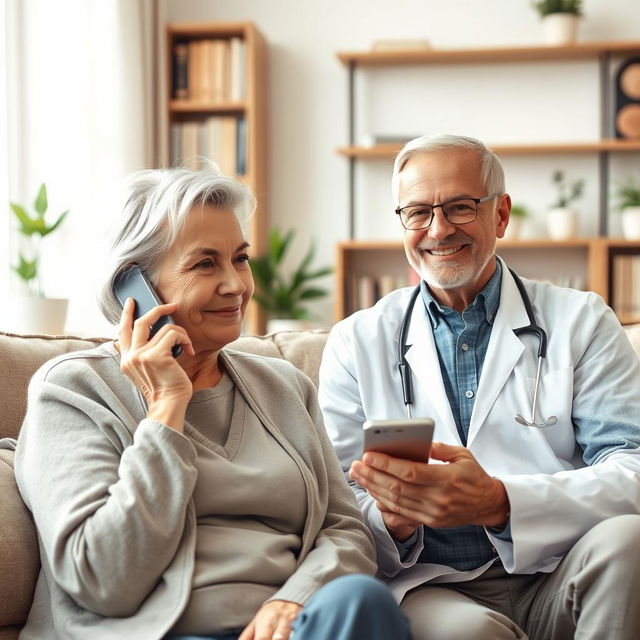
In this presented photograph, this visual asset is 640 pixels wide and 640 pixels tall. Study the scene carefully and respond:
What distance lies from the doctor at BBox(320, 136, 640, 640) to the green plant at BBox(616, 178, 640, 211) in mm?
2412

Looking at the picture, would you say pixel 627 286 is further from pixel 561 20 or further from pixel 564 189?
pixel 561 20

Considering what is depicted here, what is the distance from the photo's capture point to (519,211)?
4438 mm

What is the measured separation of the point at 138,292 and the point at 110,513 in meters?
0.43

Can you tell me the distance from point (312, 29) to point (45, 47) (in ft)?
4.53

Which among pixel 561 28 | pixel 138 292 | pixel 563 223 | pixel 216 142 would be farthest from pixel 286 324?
pixel 138 292

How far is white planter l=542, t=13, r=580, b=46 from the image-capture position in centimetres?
433

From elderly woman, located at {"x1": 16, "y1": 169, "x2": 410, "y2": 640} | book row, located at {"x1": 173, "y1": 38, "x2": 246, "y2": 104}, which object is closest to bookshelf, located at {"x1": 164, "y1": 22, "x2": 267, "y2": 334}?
book row, located at {"x1": 173, "y1": 38, "x2": 246, "y2": 104}

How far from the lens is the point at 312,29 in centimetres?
472

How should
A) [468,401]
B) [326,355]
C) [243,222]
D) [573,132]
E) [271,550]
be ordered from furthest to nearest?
[573,132] < [326,355] < [468,401] < [243,222] < [271,550]

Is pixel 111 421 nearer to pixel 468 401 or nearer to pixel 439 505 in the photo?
pixel 439 505

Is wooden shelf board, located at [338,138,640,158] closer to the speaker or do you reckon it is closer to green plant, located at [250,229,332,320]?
the speaker

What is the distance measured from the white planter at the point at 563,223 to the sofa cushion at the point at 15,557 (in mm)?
3358

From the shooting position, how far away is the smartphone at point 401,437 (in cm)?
147

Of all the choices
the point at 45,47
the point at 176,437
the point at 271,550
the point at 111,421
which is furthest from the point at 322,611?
the point at 45,47
